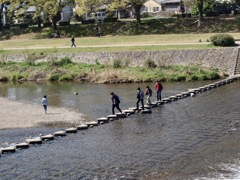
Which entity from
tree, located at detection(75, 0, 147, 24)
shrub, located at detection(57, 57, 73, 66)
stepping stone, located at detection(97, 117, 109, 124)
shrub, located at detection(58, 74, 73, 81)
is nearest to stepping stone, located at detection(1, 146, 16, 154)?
stepping stone, located at detection(97, 117, 109, 124)

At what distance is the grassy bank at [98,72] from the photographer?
162 ft

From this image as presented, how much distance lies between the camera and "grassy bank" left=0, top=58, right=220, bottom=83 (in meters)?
49.5

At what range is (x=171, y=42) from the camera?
206ft

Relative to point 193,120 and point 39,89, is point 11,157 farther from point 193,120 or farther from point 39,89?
point 39,89

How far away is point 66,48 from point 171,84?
19850 millimetres

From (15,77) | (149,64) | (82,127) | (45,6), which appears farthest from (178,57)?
(45,6)

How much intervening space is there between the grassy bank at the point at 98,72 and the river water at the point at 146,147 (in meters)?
9.89

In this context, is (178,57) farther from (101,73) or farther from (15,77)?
(15,77)

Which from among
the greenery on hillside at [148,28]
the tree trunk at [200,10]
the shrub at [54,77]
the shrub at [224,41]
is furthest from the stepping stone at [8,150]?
the tree trunk at [200,10]

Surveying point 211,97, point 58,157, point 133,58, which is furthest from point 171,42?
point 58,157

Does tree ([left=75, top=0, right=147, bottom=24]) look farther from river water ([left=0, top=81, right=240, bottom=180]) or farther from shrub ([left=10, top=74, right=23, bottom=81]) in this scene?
river water ([left=0, top=81, right=240, bottom=180])

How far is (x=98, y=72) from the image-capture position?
5303cm

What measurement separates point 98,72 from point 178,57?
8.17 metres

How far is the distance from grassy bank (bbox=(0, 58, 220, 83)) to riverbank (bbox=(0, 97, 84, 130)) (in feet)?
41.3
